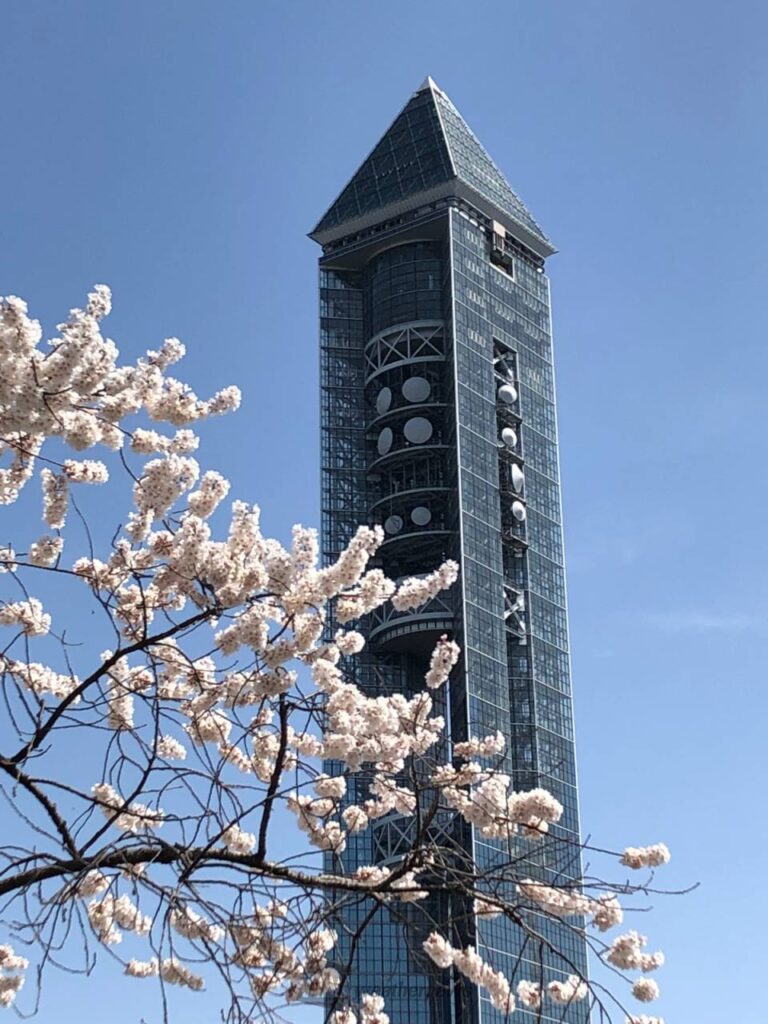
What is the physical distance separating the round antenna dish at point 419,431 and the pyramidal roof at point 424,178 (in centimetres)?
1278

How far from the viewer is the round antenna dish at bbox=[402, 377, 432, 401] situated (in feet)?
283

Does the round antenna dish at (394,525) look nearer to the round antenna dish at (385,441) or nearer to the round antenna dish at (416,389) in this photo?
the round antenna dish at (385,441)

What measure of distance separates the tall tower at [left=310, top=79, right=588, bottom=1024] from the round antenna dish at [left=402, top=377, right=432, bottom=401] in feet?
0.40

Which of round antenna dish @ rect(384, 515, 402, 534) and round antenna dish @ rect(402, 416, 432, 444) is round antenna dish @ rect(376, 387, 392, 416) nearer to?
round antenna dish @ rect(402, 416, 432, 444)

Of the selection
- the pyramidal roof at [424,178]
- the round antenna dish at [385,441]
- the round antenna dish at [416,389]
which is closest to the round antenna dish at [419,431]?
the round antenna dish at [385,441]

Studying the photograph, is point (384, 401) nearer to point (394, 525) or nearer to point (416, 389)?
point (416, 389)

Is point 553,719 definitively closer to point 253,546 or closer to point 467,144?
point 467,144

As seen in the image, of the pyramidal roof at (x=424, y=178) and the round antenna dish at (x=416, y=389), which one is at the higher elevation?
the pyramidal roof at (x=424, y=178)

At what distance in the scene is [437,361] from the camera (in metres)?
86.9

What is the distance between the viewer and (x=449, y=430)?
85625mm

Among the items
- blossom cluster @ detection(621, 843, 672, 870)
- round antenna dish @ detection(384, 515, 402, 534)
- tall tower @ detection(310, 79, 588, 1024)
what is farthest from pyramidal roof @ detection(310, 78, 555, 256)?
blossom cluster @ detection(621, 843, 672, 870)

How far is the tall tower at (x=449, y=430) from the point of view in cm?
8106

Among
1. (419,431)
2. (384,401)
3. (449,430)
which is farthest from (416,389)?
(449,430)

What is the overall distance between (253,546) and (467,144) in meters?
86.7
